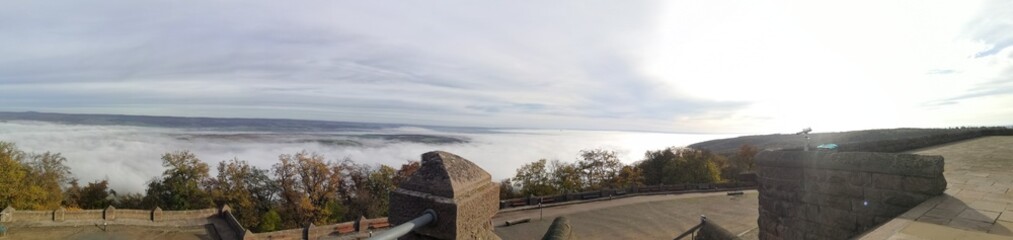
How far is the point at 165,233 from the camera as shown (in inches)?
896

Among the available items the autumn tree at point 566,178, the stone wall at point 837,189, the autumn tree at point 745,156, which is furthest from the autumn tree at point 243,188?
the autumn tree at point 745,156

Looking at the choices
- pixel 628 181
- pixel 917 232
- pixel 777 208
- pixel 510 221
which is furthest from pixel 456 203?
pixel 628 181

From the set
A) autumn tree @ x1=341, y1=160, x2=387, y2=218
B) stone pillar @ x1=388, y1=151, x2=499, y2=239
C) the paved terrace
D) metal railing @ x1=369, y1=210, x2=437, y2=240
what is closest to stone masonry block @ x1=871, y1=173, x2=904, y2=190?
the paved terrace

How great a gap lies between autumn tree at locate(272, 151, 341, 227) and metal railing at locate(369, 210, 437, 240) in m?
36.0

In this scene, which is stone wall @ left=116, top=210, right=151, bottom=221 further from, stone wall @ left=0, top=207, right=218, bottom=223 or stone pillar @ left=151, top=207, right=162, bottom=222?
stone pillar @ left=151, top=207, right=162, bottom=222

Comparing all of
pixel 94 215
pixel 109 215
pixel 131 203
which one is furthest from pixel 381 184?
pixel 131 203

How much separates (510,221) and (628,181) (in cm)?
2598

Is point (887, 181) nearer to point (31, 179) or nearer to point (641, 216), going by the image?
A: point (641, 216)

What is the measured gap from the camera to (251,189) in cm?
3725

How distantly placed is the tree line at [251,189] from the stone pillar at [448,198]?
103ft

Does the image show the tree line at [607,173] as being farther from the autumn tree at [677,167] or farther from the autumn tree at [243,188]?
the autumn tree at [243,188]

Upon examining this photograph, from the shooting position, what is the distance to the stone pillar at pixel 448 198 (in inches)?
73.9

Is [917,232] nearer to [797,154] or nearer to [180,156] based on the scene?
[797,154]

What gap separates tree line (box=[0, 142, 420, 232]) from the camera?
33.1 meters
